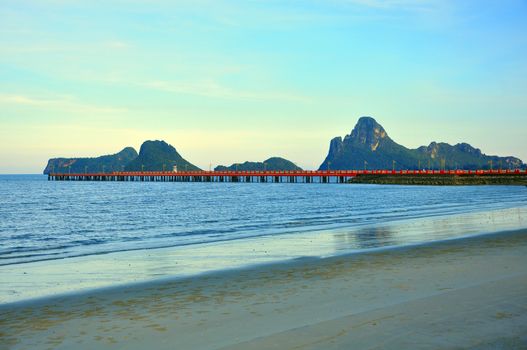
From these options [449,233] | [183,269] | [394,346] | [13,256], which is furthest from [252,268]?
[449,233]

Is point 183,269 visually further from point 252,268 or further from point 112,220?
point 112,220

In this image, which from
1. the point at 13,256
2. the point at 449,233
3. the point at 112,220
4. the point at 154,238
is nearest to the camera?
the point at 13,256

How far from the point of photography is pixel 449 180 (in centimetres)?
12762

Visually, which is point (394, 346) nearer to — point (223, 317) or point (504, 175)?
point (223, 317)

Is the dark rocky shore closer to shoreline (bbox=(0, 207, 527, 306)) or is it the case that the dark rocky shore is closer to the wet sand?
shoreline (bbox=(0, 207, 527, 306))

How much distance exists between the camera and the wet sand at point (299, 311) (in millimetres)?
7551

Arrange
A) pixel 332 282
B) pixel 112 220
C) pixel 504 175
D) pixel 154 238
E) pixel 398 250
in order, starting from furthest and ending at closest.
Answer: pixel 504 175, pixel 112 220, pixel 154 238, pixel 398 250, pixel 332 282

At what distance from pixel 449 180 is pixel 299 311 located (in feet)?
414

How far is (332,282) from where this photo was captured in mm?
12289

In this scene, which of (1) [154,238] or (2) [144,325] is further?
(1) [154,238]

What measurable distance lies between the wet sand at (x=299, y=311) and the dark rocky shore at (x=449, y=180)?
379ft

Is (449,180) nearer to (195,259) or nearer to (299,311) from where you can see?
(195,259)

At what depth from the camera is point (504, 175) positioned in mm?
123562

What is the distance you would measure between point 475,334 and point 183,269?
9733 mm
